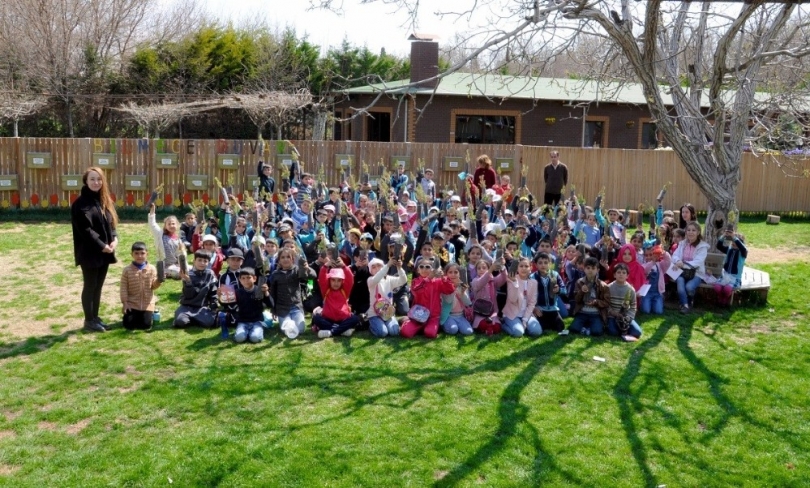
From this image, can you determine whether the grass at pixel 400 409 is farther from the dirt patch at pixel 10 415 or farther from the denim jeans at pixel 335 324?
the denim jeans at pixel 335 324

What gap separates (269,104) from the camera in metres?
24.8

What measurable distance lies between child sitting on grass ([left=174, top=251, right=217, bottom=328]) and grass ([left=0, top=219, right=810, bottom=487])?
0.55 ft

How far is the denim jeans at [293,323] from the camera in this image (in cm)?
798

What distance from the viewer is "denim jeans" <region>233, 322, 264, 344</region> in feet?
25.5

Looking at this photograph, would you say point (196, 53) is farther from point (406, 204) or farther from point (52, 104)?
point (406, 204)

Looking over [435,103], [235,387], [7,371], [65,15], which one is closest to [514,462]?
[235,387]

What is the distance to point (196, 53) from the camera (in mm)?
26625

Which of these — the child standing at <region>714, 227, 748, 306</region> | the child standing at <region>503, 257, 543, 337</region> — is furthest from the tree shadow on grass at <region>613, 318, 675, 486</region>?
the child standing at <region>714, 227, 748, 306</region>

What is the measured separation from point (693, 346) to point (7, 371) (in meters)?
6.71

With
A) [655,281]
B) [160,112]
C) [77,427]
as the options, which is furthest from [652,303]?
[160,112]

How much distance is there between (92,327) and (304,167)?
1026 centimetres

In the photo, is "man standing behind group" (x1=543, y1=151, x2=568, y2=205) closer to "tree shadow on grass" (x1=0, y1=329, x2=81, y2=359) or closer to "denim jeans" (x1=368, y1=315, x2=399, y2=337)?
"denim jeans" (x1=368, y1=315, x2=399, y2=337)

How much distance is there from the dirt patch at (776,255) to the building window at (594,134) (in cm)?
1164

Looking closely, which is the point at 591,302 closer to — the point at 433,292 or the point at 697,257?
the point at 433,292
